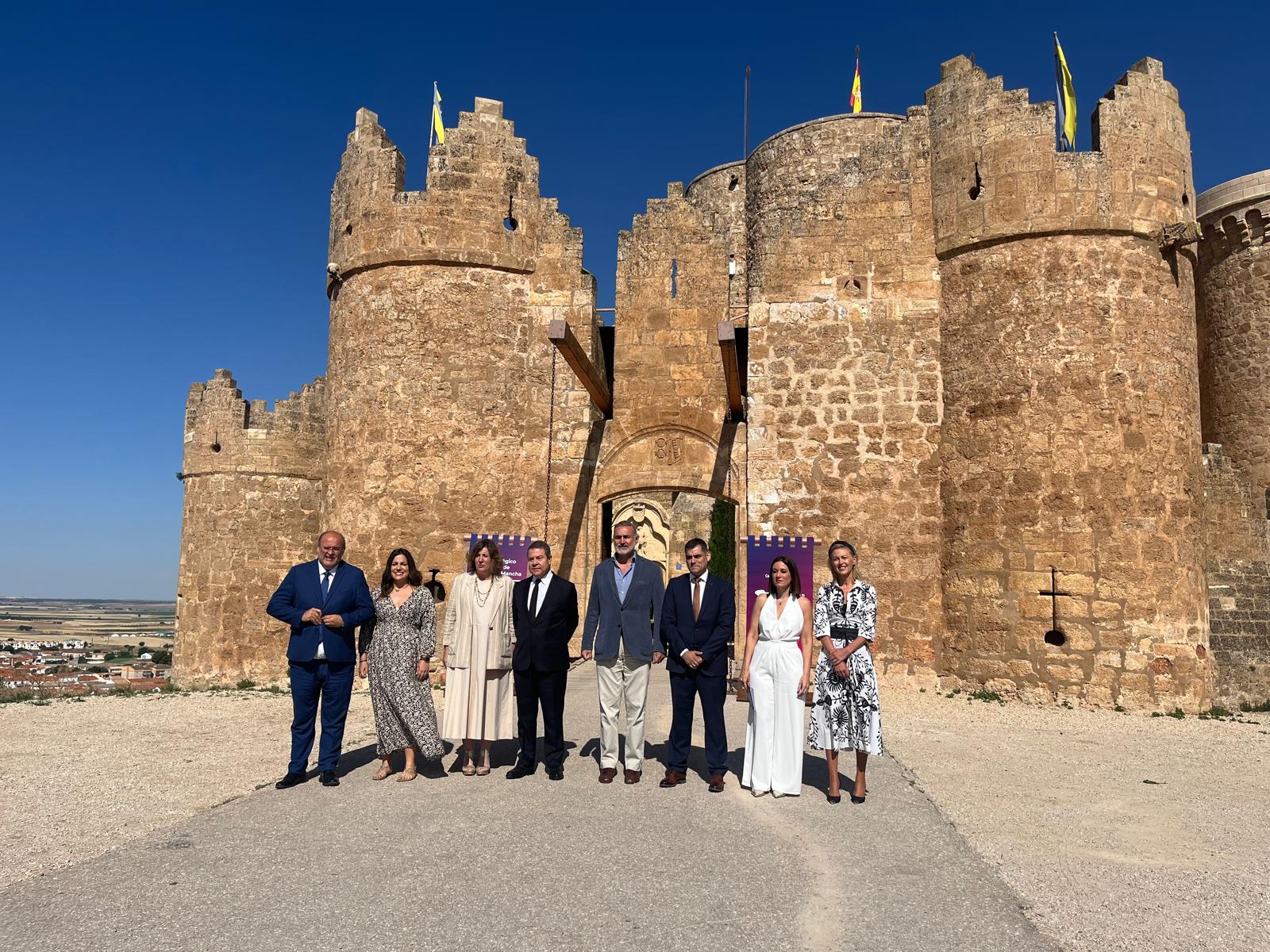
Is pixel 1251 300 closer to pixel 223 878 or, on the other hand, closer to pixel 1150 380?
pixel 1150 380

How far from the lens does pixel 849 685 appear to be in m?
5.36

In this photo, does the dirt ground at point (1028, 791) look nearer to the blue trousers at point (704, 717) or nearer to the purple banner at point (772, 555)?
the blue trousers at point (704, 717)

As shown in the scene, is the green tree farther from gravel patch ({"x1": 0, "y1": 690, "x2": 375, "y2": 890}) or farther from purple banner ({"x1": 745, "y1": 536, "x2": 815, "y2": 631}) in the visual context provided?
gravel patch ({"x1": 0, "y1": 690, "x2": 375, "y2": 890})

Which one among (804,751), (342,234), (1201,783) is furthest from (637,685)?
(342,234)

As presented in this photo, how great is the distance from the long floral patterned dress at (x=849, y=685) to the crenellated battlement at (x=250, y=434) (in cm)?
1201

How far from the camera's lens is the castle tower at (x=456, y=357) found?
11.5 metres

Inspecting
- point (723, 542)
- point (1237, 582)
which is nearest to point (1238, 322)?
point (1237, 582)

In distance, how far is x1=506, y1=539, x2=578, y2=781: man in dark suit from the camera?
19.1 feet

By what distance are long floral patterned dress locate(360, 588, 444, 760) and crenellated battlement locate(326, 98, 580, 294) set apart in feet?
22.9

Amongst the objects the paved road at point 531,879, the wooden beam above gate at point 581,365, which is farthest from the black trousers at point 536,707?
the wooden beam above gate at point 581,365

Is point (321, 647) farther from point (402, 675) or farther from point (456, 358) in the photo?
point (456, 358)

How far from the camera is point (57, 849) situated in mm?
4227

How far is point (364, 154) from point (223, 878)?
10.6 m

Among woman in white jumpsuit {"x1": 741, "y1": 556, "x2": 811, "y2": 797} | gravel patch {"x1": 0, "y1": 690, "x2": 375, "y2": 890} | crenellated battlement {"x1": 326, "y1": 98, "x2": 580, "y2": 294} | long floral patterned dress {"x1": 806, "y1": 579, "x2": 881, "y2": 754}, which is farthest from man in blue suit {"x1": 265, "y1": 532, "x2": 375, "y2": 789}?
crenellated battlement {"x1": 326, "y1": 98, "x2": 580, "y2": 294}
